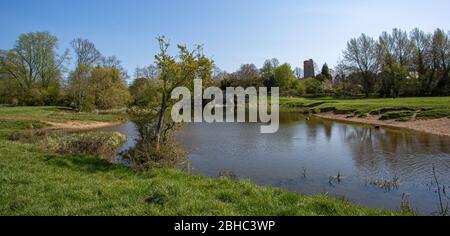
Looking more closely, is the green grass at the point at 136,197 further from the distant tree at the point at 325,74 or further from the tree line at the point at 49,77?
the distant tree at the point at 325,74

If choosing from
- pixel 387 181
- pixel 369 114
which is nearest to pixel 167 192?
pixel 387 181

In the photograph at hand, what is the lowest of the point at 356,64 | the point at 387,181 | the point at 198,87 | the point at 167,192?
the point at 387,181

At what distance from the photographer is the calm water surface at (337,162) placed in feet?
42.9

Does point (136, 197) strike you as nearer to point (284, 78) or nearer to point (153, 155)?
point (153, 155)

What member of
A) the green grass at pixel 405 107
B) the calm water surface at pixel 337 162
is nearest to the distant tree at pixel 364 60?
the green grass at pixel 405 107

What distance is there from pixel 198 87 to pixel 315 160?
806cm

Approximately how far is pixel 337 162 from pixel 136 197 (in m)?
13.0

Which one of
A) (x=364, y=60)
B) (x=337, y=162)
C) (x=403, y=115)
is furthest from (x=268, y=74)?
(x=337, y=162)

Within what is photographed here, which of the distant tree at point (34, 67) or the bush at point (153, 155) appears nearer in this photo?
the bush at point (153, 155)

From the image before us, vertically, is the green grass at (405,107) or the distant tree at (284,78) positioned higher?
the distant tree at (284,78)

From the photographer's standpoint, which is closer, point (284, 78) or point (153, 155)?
point (153, 155)

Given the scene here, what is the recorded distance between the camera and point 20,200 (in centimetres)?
804

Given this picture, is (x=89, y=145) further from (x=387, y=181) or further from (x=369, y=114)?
(x=369, y=114)

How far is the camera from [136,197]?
8508 millimetres
